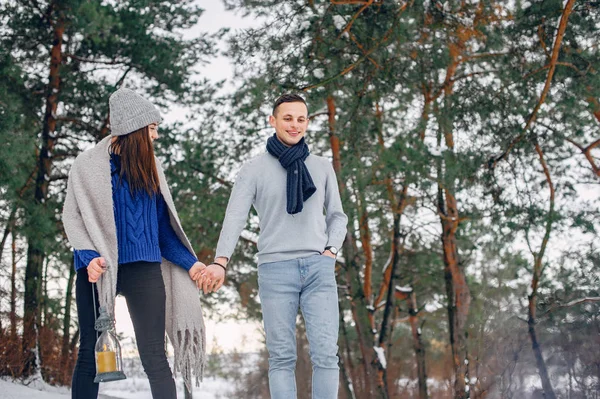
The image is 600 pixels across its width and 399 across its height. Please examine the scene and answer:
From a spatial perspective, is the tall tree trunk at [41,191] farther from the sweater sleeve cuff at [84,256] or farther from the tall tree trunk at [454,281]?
the sweater sleeve cuff at [84,256]

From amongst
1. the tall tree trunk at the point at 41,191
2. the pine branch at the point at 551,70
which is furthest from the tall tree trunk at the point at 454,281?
the tall tree trunk at the point at 41,191

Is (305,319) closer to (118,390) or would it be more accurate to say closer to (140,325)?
(140,325)

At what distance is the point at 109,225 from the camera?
3244mm

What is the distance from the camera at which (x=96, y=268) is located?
10.2 feet

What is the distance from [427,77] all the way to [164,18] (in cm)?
480

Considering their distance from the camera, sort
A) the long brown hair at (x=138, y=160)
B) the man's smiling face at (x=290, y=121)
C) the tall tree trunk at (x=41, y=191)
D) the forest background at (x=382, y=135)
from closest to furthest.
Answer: the long brown hair at (x=138, y=160)
the man's smiling face at (x=290, y=121)
the forest background at (x=382, y=135)
the tall tree trunk at (x=41, y=191)

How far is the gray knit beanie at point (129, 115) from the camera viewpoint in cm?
340

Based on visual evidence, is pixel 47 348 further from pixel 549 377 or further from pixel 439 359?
pixel 439 359

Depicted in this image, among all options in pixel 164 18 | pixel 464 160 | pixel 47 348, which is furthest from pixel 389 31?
pixel 47 348

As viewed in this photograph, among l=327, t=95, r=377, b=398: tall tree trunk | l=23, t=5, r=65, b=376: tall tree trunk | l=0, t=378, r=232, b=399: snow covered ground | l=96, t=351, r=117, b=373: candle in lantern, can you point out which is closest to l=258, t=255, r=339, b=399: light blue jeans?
l=96, t=351, r=117, b=373: candle in lantern

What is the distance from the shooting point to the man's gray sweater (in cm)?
350

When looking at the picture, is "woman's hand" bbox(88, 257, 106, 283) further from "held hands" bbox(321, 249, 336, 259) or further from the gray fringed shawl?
"held hands" bbox(321, 249, 336, 259)

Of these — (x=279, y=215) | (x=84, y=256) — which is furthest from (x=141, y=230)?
(x=279, y=215)

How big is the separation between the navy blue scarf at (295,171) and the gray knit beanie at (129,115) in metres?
0.61
